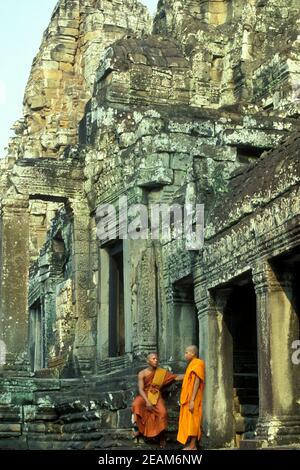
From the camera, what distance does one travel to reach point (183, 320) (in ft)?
59.1

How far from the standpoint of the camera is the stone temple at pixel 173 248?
14.0 m

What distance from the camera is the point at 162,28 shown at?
2575cm

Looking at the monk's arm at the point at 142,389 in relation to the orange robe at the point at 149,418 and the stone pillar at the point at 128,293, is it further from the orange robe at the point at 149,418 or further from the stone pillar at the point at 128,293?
the stone pillar at the point at 128,293

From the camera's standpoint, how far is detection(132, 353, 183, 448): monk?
15258 millimetres

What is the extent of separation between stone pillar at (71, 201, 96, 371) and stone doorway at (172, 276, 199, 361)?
139 inches

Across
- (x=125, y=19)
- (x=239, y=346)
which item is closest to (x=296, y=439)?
(x=239, y=346)

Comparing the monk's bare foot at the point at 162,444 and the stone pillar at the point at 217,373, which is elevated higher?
the stone pillar at the point at 217,373

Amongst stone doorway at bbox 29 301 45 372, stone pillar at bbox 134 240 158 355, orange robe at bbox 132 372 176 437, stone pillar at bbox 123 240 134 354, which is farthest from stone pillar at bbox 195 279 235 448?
stone doorway at bbox 29 301 45 372

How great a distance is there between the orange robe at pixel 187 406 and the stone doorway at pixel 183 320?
2812 millimetres

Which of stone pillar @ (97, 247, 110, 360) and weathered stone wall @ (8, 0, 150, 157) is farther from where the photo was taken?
weathered stone wall @ (8, 0, 150, 157)

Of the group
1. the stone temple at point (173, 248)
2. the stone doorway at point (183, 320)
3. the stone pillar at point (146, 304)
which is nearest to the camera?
the stone temple at point (173, 248)

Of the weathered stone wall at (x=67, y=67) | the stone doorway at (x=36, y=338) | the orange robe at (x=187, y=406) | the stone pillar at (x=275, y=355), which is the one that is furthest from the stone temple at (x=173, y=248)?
the weathered stone wall at (x=67, y=67)

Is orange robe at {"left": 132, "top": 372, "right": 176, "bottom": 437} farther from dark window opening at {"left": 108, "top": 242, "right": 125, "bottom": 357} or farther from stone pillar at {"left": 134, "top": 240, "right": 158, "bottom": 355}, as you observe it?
dark window opening at {"left": 108, "top": 242, "right": 125, "bottom": 357}
